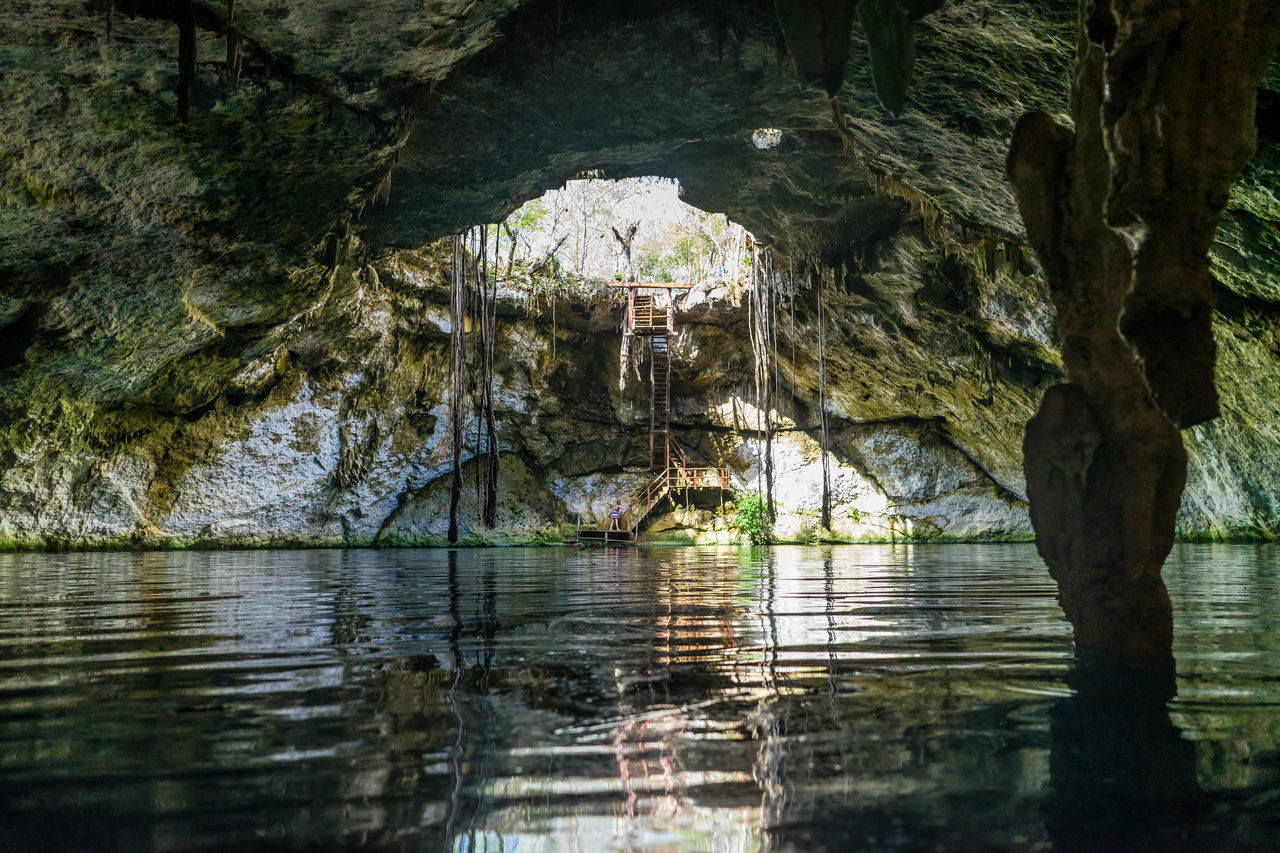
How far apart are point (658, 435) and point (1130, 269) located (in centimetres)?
1928

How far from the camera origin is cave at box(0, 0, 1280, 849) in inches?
70.4

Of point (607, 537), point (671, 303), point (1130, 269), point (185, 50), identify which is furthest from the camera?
point (607, 537)

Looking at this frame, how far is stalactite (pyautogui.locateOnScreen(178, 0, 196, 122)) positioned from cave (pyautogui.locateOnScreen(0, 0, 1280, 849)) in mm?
25

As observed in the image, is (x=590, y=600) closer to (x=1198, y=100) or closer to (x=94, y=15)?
(x=1198, y=100)

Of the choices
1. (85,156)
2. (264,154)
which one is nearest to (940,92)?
(264,154)

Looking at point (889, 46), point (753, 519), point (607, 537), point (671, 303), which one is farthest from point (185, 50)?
point (753, 519)

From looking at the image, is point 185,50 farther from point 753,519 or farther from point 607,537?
point 753,519

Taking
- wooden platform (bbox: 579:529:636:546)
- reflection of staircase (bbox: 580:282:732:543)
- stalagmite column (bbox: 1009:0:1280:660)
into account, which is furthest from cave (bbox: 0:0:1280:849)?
wooden platform (bbox: 579:529:636:546)

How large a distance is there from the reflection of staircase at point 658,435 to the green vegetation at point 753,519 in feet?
2.20

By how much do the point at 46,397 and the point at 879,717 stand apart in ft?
48.1

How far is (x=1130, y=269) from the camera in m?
2.06

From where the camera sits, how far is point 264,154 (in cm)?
761

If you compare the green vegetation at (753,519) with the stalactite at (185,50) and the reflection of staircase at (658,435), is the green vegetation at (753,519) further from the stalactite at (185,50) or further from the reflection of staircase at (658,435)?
the stalactite at (185,50)

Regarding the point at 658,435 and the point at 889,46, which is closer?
the point at 889,46
